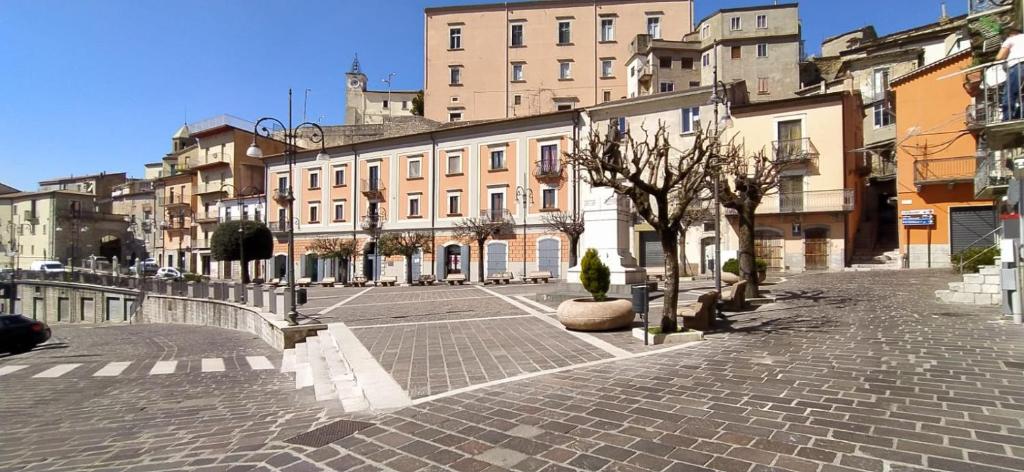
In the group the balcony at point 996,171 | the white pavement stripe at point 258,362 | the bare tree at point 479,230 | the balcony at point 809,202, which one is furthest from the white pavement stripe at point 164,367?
the balcony at point 809,202

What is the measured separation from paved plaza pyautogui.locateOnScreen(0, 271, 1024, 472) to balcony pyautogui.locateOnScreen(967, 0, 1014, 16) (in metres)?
13.2

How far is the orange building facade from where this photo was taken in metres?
22.9

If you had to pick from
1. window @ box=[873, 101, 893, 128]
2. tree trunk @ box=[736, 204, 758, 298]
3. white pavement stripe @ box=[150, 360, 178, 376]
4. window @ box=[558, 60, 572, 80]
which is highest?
window @ box=[558, 60, 572, 80]

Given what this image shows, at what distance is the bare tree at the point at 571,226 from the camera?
2753 cm

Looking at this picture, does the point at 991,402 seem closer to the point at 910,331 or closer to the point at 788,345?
the point at 788,345

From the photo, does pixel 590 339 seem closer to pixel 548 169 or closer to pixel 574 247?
pixel 574 247

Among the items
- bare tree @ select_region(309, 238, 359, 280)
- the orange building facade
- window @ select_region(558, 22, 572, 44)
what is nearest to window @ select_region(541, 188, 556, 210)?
bare tree @ select_region(309, 238, 359, 280)

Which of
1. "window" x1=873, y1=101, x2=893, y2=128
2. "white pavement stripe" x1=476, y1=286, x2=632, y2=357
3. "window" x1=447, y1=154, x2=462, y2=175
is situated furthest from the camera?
"window" x1=447, y1=154, x2=462, y2=175

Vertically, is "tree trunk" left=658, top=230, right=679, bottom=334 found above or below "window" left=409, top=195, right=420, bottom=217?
below

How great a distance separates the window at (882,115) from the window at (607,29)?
2096 centimetres

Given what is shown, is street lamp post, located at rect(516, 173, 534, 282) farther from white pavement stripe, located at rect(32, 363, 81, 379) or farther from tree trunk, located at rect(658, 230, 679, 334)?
tree trunk, located at rect(658, 230, 679, 334)

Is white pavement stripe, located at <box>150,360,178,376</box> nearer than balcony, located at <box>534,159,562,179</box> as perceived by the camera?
Yes

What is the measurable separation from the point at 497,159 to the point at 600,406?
30808 millimetres

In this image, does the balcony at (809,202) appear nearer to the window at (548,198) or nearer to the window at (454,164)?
the window at (548,198)
